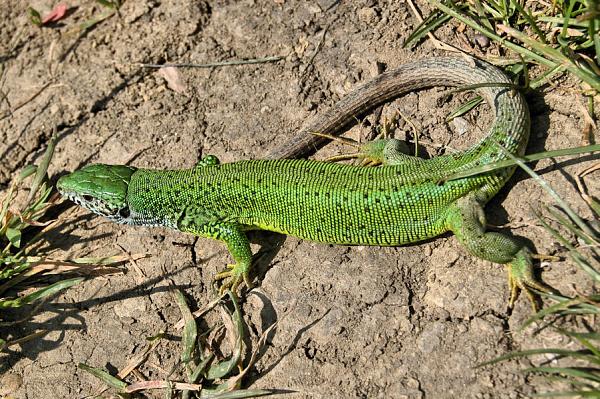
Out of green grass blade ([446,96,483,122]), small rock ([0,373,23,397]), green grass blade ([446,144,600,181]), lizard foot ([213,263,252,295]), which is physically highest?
green grass blade ([446,144,600,181])

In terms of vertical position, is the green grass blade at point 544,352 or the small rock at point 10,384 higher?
the green grass blade at point 544,352

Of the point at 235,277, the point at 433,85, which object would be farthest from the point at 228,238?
the point at 433,85

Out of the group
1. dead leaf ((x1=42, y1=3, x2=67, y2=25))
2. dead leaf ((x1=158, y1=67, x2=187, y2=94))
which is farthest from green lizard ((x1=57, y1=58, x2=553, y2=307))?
dead leaf ((x1=42, y1=3, x2=67, y2=25))

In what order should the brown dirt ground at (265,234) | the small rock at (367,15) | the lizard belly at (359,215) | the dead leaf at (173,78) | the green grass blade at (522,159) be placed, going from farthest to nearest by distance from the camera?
the dead leaf at (173,78)
the small rock at (367,15)
the lizard belly at (359,215)
the brown dirt ground at (265,234)
the green grass blade at (522,159)

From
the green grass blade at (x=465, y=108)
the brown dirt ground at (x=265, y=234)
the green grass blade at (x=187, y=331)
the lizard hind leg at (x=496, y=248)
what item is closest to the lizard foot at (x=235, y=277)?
the brown dirt ground at (x=265, y=234)

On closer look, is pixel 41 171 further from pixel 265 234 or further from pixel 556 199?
pixel 556 199

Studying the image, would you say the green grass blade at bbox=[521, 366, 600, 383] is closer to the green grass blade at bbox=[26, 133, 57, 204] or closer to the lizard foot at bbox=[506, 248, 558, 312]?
the lizard foot at bbox=[506, 248, 558, 312]

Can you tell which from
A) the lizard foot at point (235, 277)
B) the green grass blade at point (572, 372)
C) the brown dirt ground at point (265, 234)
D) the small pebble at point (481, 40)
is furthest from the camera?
the small pebble at point (481, 40)

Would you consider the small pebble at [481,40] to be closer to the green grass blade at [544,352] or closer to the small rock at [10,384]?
the green grass blade at [544,352]
